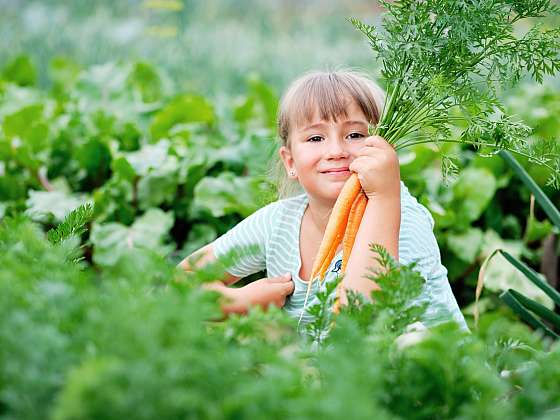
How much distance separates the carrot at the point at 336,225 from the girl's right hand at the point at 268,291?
0.20 meters

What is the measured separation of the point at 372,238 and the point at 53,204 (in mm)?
1879

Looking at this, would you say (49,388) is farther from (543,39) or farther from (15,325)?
(543,39)

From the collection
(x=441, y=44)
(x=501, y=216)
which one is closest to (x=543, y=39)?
(x=441, y=44)

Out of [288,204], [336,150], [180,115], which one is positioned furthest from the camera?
[180,115]

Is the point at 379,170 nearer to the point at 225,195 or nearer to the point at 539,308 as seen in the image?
the point at 539,308

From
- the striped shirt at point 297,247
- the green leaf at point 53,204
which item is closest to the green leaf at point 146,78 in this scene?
the green leaf at point 53,204

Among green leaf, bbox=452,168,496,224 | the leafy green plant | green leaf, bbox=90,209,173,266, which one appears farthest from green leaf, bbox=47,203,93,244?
green leaf, bbox=452,168,496,224

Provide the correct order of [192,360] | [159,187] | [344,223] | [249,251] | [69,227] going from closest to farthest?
[192,360] < [249,251] < [69,227] < [344,223] < [159,187]

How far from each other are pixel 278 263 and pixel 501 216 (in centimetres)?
174

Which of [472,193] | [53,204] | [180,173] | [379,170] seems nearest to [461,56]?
[379,170]

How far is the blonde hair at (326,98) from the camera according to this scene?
7.99 ft

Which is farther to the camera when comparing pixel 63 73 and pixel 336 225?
pixel 63 73

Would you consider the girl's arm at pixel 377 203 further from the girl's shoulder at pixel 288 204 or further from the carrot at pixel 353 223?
the girl's shoulder at pixel 288 204

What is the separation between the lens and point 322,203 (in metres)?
2.48
